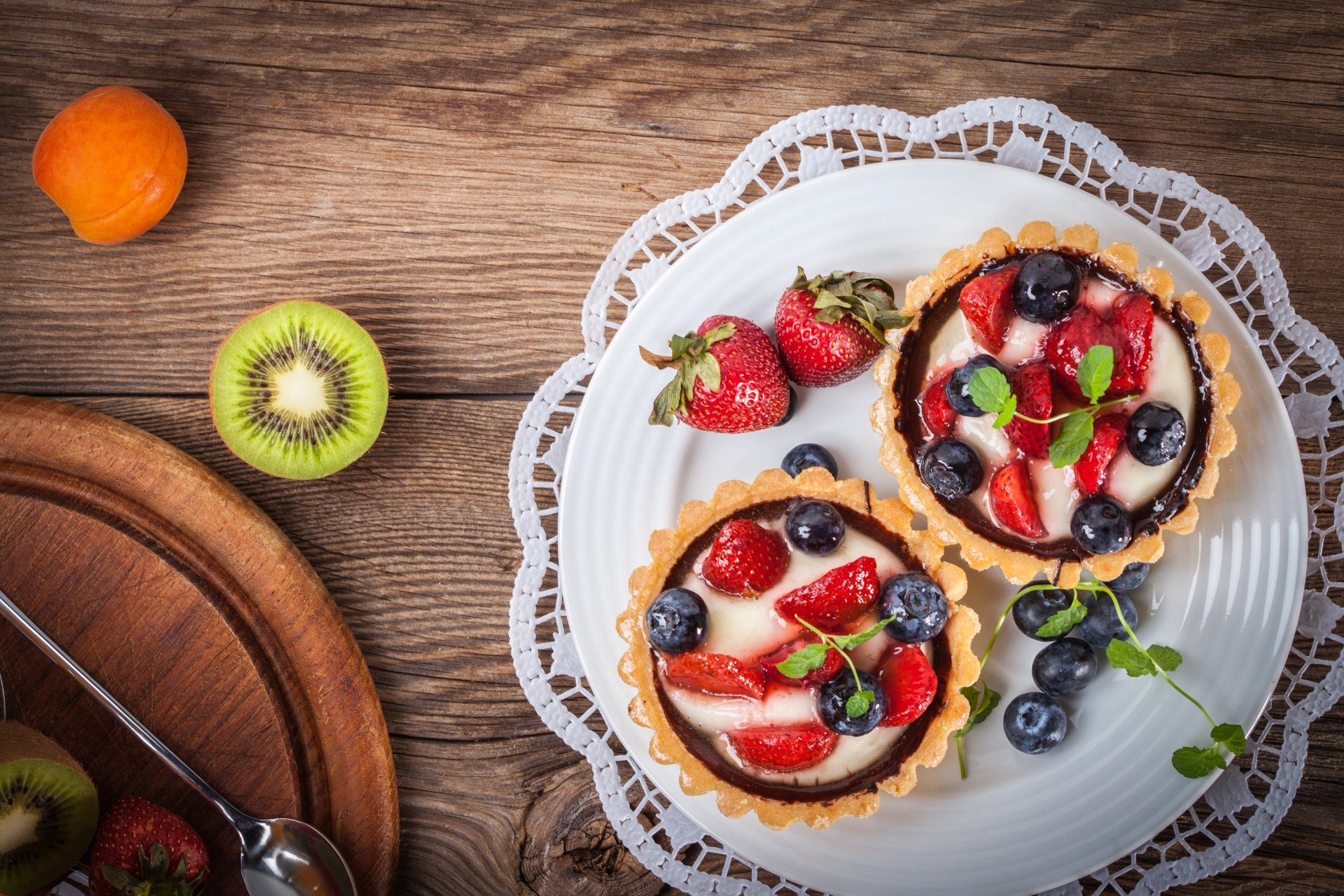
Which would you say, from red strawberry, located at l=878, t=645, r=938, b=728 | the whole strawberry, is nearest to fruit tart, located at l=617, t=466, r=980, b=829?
red strawberry, located at l=878, t=645, r=938, b=728

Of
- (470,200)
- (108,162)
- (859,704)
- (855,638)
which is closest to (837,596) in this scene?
(855,638)

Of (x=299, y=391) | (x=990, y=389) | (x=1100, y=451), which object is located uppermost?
(x=299, y=391)

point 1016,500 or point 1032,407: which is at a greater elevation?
point 1032,407

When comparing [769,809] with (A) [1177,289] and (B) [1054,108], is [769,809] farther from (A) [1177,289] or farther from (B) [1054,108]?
(B) [1054,108]

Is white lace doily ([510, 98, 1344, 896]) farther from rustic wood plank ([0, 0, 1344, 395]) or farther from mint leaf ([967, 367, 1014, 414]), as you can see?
mint leaf ([967, 367, 1014, 414])

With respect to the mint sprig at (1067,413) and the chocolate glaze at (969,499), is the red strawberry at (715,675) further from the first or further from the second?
the mint sprig at (1067,413)

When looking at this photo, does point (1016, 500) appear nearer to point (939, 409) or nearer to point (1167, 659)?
point (939, 409)

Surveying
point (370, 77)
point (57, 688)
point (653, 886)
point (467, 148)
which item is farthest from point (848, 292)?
point (57, 688)
